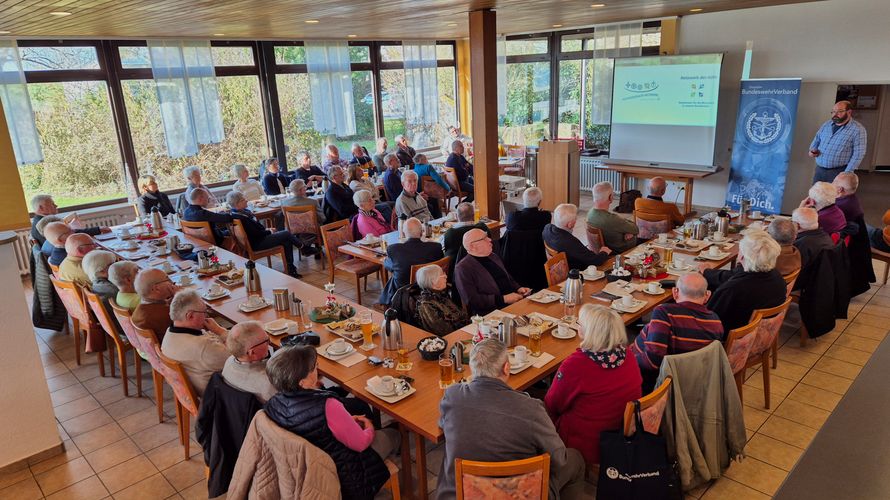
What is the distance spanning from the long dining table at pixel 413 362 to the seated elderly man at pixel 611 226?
0.47 meters

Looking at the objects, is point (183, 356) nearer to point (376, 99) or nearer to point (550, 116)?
point (376, 99)

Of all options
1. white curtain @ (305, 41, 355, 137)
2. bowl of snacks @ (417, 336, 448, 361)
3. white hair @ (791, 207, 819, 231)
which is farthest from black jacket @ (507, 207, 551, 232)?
white curtain @ (305, 41, 355, 137)

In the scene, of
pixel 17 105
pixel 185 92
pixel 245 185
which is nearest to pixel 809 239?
pixel 245 185

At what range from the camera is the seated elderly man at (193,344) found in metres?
3.62

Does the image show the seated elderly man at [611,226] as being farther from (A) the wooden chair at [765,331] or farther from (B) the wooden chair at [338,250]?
(B) the wooden chair at [338,250]

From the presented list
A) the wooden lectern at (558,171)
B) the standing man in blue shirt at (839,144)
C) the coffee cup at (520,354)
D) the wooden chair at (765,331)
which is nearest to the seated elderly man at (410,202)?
the wooden lectern at (558,171)

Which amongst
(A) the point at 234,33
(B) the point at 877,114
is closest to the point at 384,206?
(A) the point at 234,33

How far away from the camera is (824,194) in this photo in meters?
5.70

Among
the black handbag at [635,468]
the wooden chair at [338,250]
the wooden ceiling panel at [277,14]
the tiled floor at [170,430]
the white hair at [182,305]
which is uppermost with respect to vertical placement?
the wooden ceiling panel at [277,14]

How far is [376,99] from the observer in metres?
12.4

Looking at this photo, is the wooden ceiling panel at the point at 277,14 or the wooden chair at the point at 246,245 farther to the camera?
the wooden chair at the point at 246,245

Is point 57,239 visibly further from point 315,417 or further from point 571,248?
point 571,248

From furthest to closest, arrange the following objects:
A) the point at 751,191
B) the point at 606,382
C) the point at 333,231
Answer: the point at 751,191 < the point at 333,231 < the point at 606,382

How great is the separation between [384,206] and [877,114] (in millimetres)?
10887
